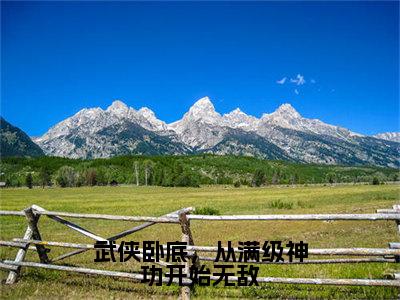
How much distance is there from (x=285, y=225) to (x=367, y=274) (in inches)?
659

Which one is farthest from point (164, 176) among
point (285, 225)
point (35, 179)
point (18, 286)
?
point (18, 286)

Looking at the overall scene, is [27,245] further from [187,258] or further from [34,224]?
[187,258]

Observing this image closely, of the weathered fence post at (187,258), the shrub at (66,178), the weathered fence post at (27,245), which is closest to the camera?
the weathered fence post at (187,258)

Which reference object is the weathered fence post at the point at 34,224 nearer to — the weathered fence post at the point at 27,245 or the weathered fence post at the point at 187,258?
the weathered fence post at the point at 27,245

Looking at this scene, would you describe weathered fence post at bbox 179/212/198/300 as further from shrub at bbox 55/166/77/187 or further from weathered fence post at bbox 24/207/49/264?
shrub at bbox 55/166/77/187

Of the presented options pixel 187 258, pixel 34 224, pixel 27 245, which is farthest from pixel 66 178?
pixel 187 258

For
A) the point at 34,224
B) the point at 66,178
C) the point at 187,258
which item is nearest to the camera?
Result: the point at 187,258

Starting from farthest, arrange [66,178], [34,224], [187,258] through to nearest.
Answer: [66,178] → [34,224] → [187,258]

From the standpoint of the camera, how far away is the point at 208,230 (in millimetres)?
25922

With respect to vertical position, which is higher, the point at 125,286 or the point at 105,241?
the point at 105,241

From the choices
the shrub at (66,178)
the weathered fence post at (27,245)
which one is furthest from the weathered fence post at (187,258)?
the shrub at (66,178)

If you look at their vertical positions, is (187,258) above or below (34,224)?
below

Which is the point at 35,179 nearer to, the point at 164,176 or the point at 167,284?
the point at 164,176

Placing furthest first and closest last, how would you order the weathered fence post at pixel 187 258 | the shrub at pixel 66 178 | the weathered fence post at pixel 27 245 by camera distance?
the shrub at pixel 66 178
the weathered fence post at pixel 27 245
the weathered fence post at pixel 187 258
